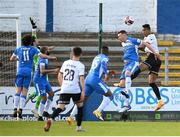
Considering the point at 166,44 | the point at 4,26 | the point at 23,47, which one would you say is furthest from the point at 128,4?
the point at 23,47

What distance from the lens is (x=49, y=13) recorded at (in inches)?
1153

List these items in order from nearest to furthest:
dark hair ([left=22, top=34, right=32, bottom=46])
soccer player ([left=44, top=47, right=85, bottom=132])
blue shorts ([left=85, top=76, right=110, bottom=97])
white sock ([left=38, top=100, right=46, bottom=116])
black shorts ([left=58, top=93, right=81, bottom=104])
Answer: soccer player ([left=44, top=47, right=85, bottom=132])
black shorts ([left=58, top=93, right=81, bottom=104])
blue shorts ([left=85, top=76, right=110, bottom=97])
dark hair ([left=22, top=34, right=32, bottom=46])
white sock ([left=38, top=100, right=46, bottom=116])

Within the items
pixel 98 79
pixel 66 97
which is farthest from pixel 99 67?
pixel 66 97

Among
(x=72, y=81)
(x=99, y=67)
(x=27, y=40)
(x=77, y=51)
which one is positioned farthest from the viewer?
(x=27, y=40)

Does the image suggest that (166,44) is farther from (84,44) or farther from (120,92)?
(120,92)

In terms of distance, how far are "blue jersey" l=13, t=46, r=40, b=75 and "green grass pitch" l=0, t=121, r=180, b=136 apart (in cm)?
170

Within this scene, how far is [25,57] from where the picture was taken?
2109 cm

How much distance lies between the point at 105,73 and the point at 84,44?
799cm

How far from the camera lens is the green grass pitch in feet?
55.1

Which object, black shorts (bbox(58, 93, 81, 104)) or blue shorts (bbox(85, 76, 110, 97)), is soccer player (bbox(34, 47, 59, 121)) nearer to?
blue shorts (bbox(85, 76, 110, 97))

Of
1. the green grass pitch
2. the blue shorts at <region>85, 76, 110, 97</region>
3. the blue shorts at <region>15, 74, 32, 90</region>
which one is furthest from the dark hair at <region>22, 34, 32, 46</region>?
the green grass pitch

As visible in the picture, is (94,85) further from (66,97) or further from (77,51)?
(77,51)

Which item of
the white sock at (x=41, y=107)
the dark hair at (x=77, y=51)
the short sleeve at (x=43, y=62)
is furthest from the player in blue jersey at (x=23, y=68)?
the dark hair at (x=77, y=51)

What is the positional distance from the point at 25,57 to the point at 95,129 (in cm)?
386
